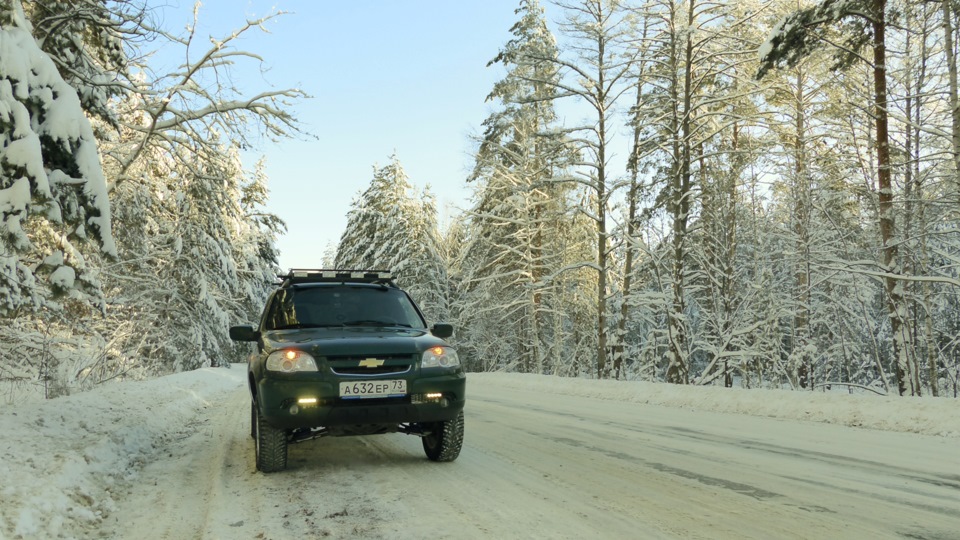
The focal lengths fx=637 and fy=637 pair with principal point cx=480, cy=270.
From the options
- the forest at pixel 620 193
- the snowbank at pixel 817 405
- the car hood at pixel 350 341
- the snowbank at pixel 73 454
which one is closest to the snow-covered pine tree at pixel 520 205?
the forest at pixel 620 193

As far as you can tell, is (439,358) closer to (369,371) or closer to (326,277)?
(369,371)

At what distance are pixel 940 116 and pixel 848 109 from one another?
2.86 m

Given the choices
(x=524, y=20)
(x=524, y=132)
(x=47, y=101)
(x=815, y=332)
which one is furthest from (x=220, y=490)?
(x=815, y=332)

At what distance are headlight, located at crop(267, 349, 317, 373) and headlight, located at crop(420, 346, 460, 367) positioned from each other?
0.97m

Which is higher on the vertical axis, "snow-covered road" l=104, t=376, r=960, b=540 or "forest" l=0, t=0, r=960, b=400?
"forest" l=0, t=0, r=960, b=400

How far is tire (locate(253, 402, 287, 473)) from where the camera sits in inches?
218

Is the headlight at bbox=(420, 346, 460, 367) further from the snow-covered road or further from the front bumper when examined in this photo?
the snow-covered road

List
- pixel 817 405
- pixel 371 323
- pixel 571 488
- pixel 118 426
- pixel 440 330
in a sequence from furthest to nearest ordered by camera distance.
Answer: pixel 817 405 < pixel 118 426 < pixel 440 330 < pixel 371 323 < pixel 571 488

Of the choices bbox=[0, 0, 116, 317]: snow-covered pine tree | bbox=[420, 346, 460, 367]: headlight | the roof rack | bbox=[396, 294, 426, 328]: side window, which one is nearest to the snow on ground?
bbox=[0, 0, 116, 317]: snow-covered pine tree

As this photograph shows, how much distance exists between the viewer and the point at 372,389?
213 inches

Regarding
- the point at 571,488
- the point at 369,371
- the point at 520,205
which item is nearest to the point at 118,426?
the point at 369,371

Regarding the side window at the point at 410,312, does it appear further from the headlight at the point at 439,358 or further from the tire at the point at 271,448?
the tire at the point at 271,448

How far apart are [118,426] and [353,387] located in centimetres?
413

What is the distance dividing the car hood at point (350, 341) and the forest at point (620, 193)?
2.14 meters
